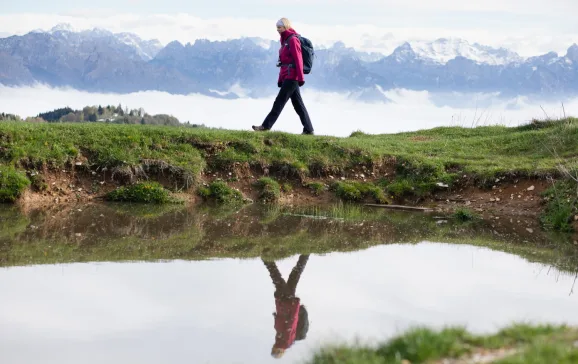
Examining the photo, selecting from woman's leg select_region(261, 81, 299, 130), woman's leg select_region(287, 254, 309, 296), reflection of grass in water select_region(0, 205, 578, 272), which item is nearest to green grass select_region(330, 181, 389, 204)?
reflection of grass in water select_region(0, 205, 578, 272)

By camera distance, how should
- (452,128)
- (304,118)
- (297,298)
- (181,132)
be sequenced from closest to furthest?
1. (297,298)
2. (181,132)
3. (304,118)
4. (452,128)

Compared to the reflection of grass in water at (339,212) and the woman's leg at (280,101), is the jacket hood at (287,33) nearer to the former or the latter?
the woman's leg at (280,101)

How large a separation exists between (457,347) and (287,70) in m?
13.6

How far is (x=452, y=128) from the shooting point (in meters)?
25.2

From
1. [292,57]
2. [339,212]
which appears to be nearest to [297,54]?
[292,57]

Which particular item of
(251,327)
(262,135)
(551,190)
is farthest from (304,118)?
(251,327)

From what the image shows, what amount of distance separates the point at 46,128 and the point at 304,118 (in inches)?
276

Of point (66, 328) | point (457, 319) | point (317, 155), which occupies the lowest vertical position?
point (66, 328)

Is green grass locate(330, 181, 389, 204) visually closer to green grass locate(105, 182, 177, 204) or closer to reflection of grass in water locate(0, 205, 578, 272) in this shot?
reflection of grass in water locate(0, 205, 578, 272)

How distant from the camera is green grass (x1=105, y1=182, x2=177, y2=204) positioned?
16344mm

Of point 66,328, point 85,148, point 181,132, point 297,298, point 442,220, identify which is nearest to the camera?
point 66,328

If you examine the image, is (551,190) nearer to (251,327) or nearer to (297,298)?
(297,298)

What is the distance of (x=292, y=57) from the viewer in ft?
62.3

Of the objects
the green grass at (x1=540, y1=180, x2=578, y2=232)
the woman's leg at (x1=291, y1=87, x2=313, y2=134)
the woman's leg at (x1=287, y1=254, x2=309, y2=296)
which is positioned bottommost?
the woman's leg at (x1=287, y1=254, x2=309, y2=296)
